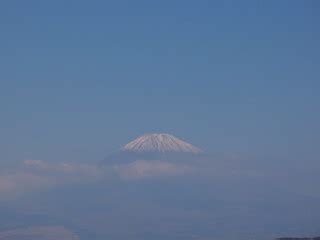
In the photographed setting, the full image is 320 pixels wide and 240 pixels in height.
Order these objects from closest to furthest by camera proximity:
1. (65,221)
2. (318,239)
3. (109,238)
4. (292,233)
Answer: (318,239) < (109,238) < (292,233) < (65,221)

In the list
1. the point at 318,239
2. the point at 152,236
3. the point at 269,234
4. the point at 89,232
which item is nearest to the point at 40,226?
the point at 89,232

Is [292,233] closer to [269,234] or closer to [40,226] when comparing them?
[269,234]

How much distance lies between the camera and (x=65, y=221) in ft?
527

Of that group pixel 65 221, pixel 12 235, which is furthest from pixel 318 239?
pixel 65 221

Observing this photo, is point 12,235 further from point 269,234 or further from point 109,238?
point 269,234

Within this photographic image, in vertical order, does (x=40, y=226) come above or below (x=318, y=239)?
above

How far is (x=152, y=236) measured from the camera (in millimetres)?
143500

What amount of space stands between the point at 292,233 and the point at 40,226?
42.6 m

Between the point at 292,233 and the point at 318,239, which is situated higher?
the point at 292,233

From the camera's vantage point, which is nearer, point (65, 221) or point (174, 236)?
point (174, 236)

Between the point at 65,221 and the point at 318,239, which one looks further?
the point at 65,221

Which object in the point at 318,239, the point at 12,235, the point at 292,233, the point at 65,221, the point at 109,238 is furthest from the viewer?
the point at 65,221

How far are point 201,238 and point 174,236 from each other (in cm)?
801

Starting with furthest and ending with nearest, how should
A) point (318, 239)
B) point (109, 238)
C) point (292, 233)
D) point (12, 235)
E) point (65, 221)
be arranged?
1. point (65, 221)
2. point (292, 233)
3. point (109, 238)
4. point (12, 235)
5. point (318, 239)
